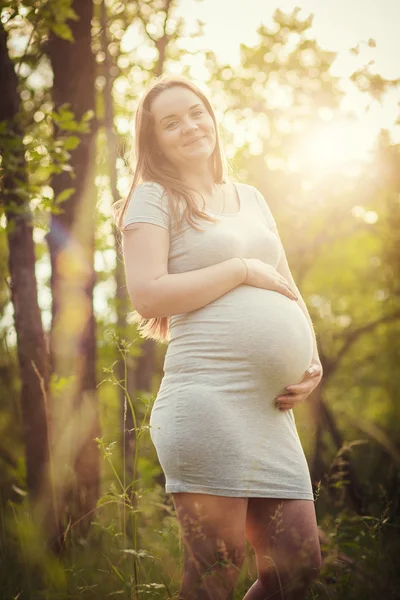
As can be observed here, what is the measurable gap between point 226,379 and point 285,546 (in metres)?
0.57

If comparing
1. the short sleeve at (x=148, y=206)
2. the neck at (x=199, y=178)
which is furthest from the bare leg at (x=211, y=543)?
the neck at (x=199, y=178)

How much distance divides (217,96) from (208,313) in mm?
3629

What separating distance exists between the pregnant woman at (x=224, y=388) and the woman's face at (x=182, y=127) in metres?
0.15

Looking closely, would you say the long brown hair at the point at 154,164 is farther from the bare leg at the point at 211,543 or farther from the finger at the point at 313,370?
the bare leg at the point at 211,543

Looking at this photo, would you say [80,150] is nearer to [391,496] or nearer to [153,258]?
[153,258]

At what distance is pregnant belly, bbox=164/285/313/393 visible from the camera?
1.92 metres

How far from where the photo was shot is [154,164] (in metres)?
2.33

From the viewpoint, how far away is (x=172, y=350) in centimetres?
203

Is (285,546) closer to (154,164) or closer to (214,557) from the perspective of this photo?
(214,557)

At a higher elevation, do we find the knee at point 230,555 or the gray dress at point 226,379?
the gray dress at point 226,379

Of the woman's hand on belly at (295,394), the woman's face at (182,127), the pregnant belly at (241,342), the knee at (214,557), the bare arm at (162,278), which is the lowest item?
the knee at (214,557)

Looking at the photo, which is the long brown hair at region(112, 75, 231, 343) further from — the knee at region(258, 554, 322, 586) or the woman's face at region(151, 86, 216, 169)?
the knee at region(258, 554, 322, 586)

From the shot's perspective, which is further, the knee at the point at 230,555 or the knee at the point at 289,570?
the knee at the point at 289,570

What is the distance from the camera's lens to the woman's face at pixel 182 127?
7.55ft
